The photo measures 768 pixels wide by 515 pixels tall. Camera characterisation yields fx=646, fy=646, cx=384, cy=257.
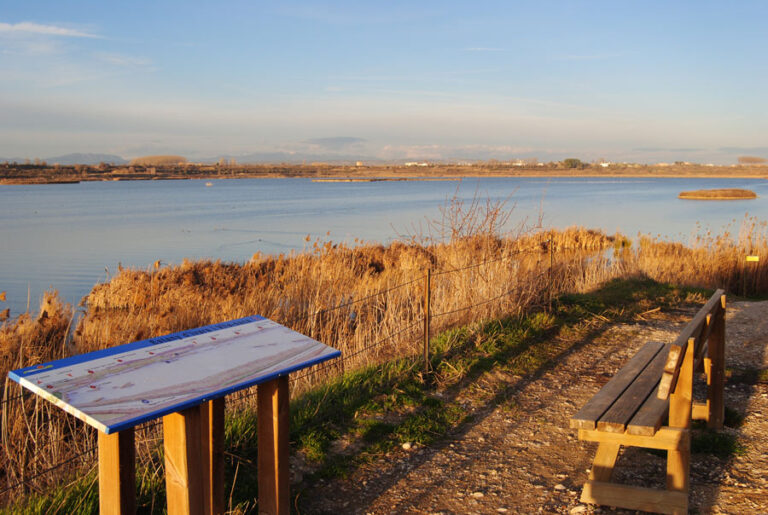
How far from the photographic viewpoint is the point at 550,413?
17.3ft

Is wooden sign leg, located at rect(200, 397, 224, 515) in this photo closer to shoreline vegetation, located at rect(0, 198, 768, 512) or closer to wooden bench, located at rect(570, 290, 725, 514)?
shoreline vegetation, located at rect(0, 198, 768, 512)

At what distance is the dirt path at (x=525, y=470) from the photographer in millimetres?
3789

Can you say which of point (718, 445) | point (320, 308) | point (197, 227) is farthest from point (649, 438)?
point (197, 227)

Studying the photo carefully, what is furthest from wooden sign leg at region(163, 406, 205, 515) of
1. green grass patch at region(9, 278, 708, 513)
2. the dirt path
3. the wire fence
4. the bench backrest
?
the bench backrest

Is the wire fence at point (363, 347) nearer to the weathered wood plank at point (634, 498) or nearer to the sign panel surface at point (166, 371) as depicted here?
the sign panel surface at point (166, 371)

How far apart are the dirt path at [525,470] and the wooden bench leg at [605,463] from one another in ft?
0.60

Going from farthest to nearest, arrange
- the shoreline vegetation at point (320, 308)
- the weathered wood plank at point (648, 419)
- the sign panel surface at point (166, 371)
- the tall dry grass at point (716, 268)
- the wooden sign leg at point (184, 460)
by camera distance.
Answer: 1. the tall dry grass at point (716, 268)
2. the shoreline vegetation at point (320, 308)
3. the weathered wood plank at point (648, 419)
4. the wooden sign leg at point (184, 460)
5. the sign panel surface at point (166, 371)

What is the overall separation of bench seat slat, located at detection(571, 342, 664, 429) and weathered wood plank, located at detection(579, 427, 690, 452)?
0.21 ft

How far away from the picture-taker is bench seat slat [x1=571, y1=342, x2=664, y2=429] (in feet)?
11.5

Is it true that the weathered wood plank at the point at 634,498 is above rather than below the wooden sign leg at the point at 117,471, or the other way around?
below

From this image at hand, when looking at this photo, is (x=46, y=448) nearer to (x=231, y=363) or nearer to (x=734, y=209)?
(x=231, y=363)

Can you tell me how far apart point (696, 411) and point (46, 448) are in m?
4.79

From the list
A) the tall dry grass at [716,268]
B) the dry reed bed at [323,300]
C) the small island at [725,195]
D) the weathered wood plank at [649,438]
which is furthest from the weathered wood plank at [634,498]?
the small island at [725,195]

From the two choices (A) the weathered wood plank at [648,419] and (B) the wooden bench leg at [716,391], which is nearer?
(A) the weathered wood plank at [648,419]
